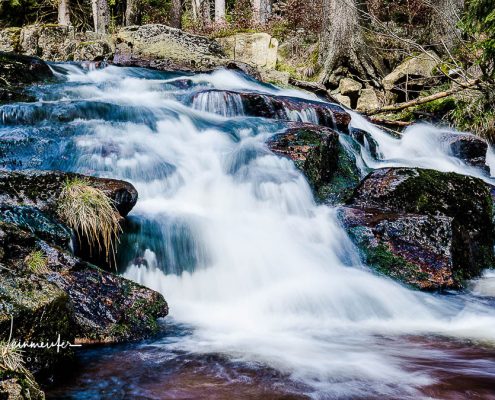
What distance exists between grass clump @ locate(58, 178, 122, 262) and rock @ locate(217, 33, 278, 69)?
43.3 ft

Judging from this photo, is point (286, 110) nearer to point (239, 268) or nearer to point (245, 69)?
point (245, 69)

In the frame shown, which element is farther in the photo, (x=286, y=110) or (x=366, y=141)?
(x=366, y=141)

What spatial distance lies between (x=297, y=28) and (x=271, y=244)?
15525 mm

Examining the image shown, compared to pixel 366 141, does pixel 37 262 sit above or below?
below

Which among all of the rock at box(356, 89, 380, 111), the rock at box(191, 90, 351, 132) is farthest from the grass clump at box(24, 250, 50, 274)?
the rock at box(356, 89, 380, 111)

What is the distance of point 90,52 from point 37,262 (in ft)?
36.8

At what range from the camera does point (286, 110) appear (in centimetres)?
916

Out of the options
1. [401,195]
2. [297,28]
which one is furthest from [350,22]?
[401,195]

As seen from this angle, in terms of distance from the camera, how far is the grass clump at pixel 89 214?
13.9 feet

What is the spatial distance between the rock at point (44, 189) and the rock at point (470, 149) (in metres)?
7.67

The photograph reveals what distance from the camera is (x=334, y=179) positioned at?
7473 millimetres

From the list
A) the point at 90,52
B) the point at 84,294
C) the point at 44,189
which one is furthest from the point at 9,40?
the point at 84,294

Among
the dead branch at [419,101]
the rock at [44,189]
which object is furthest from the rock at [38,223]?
the dead branch at [419,101]

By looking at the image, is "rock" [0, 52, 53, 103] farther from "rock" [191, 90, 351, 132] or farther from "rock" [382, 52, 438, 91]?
"rock" [382, 52, 438, 91]
